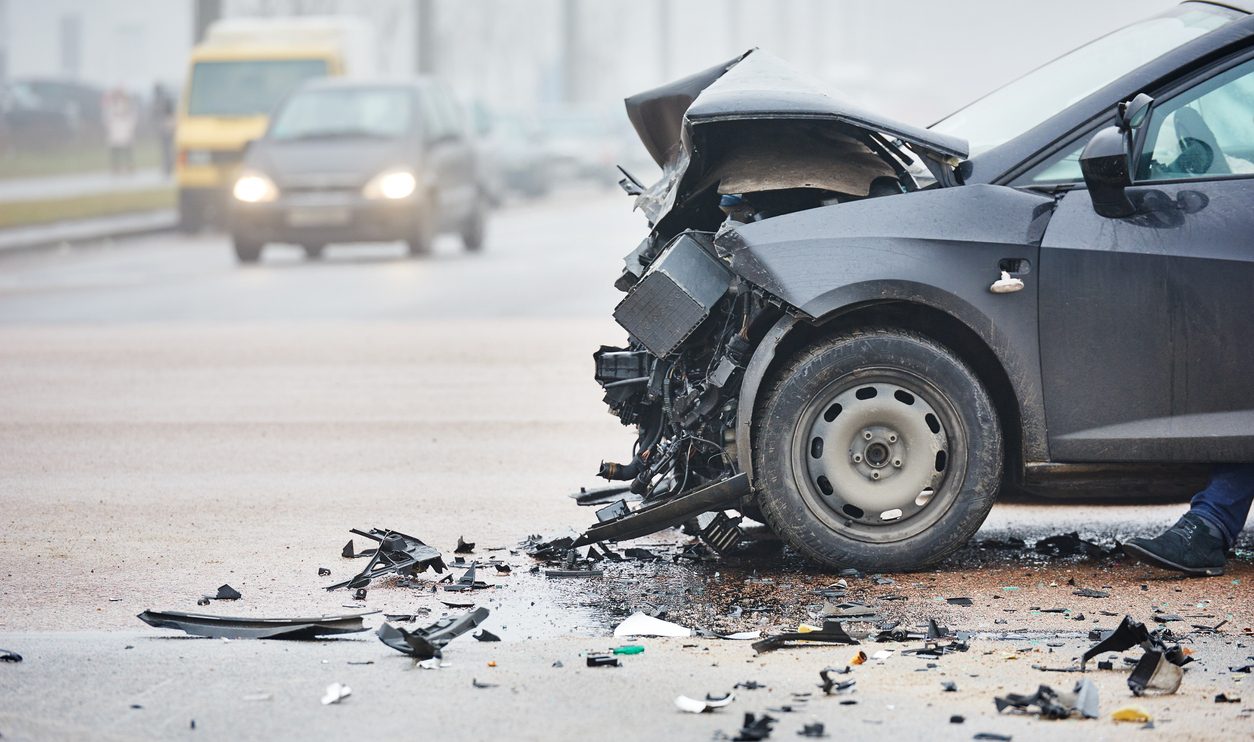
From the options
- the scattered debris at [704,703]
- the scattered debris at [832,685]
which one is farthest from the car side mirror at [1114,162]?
the scattered debris at [704,703]

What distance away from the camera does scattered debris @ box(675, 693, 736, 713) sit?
4.55 m

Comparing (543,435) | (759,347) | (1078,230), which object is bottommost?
(543,435)

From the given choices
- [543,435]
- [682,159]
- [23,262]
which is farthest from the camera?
[23,262]

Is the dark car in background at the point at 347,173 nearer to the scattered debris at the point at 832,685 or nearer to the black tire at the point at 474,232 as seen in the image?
the black tire at the point at 474,232

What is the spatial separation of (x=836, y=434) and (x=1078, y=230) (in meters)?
1.03

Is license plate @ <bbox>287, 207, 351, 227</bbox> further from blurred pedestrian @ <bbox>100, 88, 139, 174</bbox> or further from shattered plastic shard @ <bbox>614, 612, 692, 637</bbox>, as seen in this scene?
blurred pedestrian @ <bbox>100, 88, 139, 174</bbox>

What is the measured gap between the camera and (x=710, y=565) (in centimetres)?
630

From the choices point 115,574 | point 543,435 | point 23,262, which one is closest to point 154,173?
point 23,262

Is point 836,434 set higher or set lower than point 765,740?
higher

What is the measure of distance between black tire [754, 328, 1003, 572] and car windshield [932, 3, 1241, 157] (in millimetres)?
875

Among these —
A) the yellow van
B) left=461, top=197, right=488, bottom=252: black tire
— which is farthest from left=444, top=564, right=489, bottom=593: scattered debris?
the yellow van

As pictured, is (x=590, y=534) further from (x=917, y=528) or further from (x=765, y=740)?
(x=765, y=740)

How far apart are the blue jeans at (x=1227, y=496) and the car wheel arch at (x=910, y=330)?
0.60m

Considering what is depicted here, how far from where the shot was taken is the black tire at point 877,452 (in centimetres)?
595
